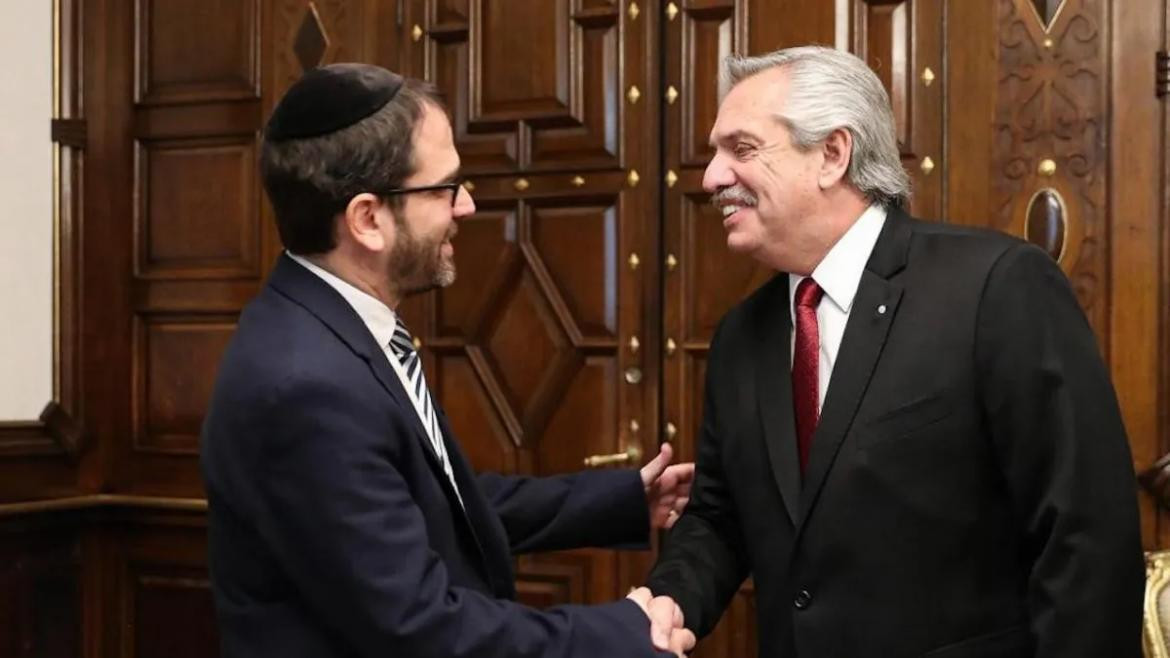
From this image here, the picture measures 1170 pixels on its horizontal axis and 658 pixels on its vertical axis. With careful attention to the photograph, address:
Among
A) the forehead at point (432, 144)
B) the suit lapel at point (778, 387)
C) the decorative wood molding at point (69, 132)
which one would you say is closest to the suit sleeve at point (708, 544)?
the suit lapel at point (778, 387)

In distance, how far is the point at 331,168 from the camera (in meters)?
2.09

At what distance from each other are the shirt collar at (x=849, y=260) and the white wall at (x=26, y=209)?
104 inches

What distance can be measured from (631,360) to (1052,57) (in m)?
1.25

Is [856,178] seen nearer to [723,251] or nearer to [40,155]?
[723,251]

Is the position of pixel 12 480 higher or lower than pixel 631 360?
lower

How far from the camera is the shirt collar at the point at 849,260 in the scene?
91.7 inches

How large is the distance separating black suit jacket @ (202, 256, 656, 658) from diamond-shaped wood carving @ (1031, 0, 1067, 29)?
1808 millimetres

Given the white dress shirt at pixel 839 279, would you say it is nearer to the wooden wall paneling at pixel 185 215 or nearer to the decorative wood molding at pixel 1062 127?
the decorative wood molding at pixel 1062 127

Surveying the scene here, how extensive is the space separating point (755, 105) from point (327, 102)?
0.74 meters

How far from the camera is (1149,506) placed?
3178mm

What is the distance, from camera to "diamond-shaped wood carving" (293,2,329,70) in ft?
13.2

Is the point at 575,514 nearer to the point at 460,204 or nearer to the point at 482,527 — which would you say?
the point at 482,527

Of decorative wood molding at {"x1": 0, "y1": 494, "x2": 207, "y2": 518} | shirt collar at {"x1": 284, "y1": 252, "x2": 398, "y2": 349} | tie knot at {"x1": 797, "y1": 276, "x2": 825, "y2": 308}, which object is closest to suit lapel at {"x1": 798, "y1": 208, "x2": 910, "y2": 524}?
tie knot at {"x1": 797, "y1": 276, "x2": 825, "y2": 308}

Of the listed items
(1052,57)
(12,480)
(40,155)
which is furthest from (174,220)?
(1052,57)
